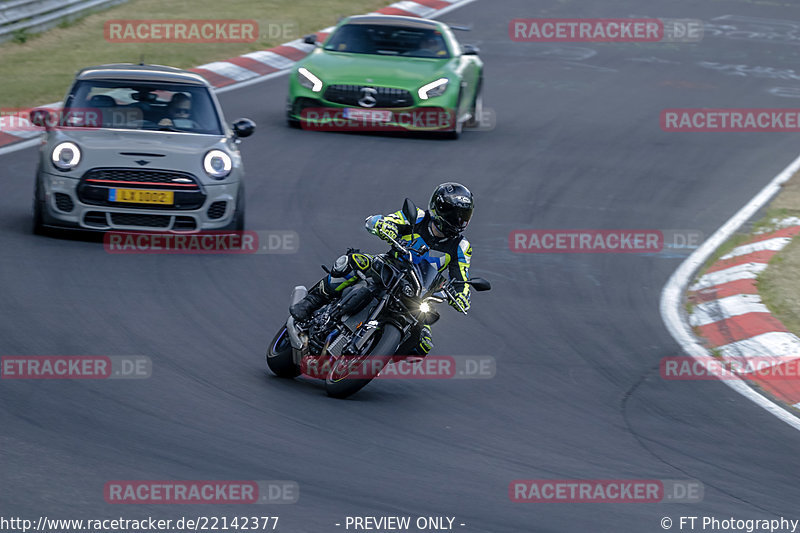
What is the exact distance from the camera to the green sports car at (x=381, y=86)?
17547 mm

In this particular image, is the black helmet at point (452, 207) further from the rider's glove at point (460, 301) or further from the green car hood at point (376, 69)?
the green car hood at point (376, 69)

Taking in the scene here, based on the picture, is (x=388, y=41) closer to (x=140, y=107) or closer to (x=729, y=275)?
(x=140, y=107)

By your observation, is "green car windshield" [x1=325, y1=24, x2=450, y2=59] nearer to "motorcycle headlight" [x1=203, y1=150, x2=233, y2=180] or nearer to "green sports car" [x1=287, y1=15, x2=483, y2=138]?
"green sports car" [x1=287, y1=15, x2=483, y2=138]

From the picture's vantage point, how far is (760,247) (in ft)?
43.1

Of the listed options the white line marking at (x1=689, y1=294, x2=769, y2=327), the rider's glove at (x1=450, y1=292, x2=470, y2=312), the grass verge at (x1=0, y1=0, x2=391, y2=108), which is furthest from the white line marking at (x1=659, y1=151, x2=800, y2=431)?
the grass verge at (x1=0, y1=0, x2=391, y2=108)

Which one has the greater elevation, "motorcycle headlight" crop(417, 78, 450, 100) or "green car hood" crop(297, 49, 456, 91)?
"green car hood" crop(297, 49, 456, 91)

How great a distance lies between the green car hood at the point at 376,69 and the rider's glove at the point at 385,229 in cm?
971

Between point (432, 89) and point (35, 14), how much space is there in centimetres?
817

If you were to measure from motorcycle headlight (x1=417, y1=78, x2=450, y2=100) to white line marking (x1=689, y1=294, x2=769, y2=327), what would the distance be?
22.8 feet

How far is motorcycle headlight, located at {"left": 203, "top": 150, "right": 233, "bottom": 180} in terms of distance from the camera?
12.1 m

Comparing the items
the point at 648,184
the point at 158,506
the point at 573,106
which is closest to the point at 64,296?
the point at 158,506

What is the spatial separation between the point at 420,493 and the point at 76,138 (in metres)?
6.61

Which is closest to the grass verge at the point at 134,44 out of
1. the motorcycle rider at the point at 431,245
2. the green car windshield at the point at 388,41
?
the green car windshield at the point at 388,41

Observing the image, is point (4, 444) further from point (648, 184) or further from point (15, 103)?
point (15, 103)
